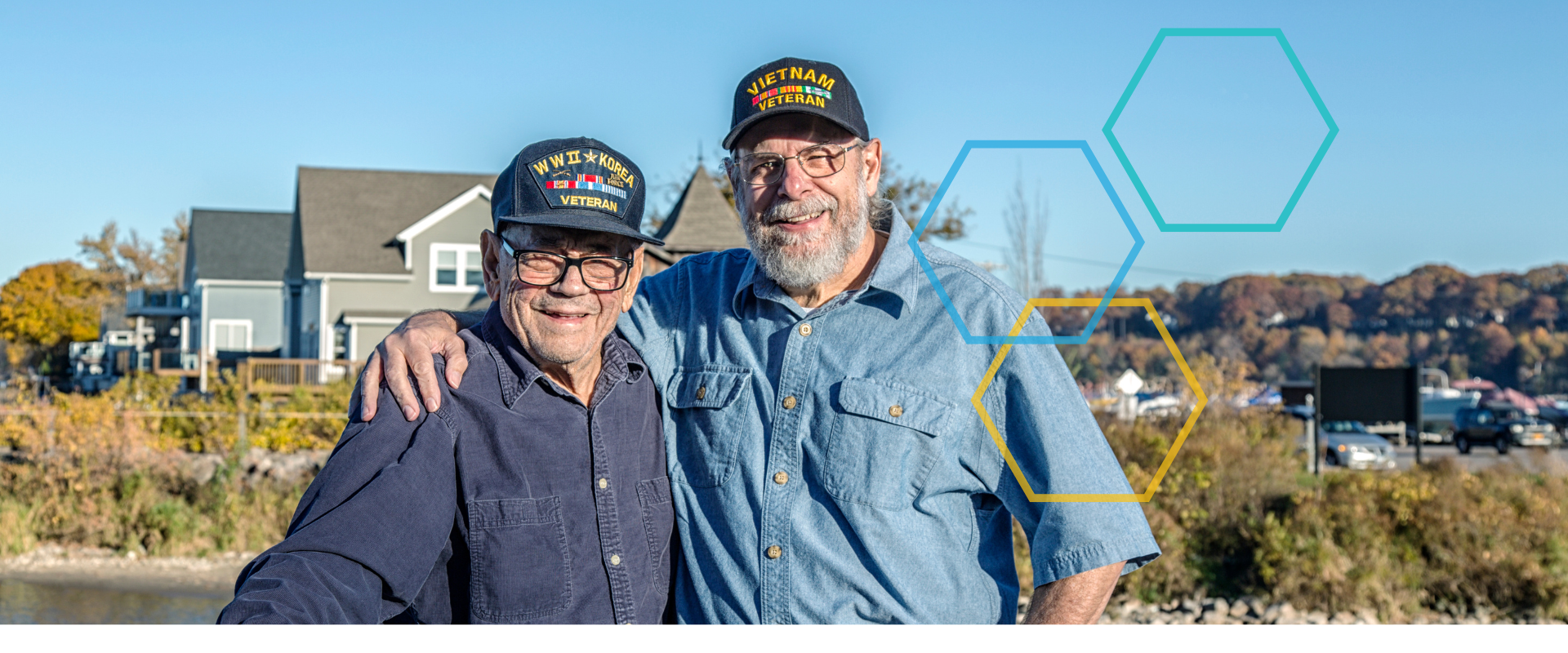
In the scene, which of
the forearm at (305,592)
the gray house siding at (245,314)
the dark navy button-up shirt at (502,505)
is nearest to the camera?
the forearm at (305,592)

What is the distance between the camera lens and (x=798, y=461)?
2.40 metres

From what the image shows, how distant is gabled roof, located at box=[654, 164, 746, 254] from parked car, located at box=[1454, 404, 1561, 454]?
17.1 m

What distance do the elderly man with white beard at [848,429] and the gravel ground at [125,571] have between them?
9154 millimetres

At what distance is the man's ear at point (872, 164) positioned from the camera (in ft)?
8.52

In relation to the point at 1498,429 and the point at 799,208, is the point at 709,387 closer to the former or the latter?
the point at 799,208

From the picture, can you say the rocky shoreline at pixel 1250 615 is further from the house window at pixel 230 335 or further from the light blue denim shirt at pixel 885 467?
the house window at pixel 230 335

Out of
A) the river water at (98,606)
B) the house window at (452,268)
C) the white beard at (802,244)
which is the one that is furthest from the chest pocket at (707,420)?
the house window at (452,268)

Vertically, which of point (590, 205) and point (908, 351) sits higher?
point (590, 205)

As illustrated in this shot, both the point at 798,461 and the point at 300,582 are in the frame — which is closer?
the point at 300,582

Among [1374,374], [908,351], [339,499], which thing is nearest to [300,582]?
[339,499]

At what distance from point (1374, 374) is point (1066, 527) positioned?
10545 mm

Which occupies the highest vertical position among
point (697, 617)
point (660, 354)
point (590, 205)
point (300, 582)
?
point (590, 205)
